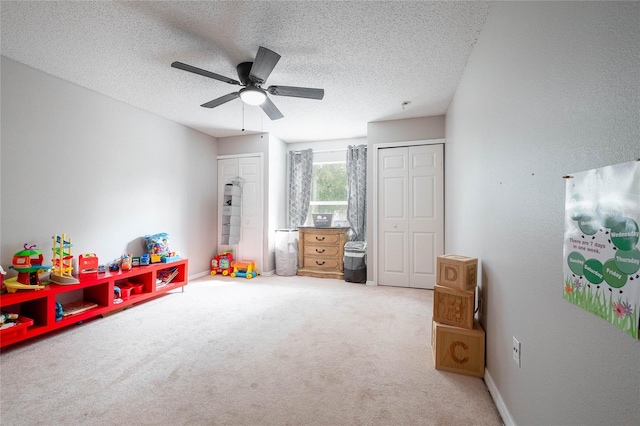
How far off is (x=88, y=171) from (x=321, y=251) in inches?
134

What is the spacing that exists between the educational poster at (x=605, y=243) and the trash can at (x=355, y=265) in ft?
11.5

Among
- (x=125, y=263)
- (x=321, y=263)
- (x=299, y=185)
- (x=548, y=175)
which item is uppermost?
(x=299, y=185)

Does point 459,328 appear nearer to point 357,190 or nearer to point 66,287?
point 357,190

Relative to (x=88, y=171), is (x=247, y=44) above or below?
above

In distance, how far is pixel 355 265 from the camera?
4.42 meters

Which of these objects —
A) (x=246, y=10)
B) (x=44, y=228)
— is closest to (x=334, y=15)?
(x=246, y=10)

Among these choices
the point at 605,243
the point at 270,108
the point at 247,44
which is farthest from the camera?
the point at 270,108

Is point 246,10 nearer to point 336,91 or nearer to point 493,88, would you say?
point 336,91

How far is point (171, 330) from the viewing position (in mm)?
2652

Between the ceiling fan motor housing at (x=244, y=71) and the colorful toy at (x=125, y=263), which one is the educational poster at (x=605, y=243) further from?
the colorful toy at (x=125, y=263)

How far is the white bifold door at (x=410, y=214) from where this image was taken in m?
4.05

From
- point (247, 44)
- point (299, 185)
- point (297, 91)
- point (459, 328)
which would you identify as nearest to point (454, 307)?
point (459, 328)

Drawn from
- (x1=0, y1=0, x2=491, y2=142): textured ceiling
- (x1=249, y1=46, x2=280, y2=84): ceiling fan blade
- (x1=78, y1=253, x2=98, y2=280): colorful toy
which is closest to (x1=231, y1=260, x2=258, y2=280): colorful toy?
(x1=78, y1=253, x2=98, y2=280): colorful toy

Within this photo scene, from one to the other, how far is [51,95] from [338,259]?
4176 mm
